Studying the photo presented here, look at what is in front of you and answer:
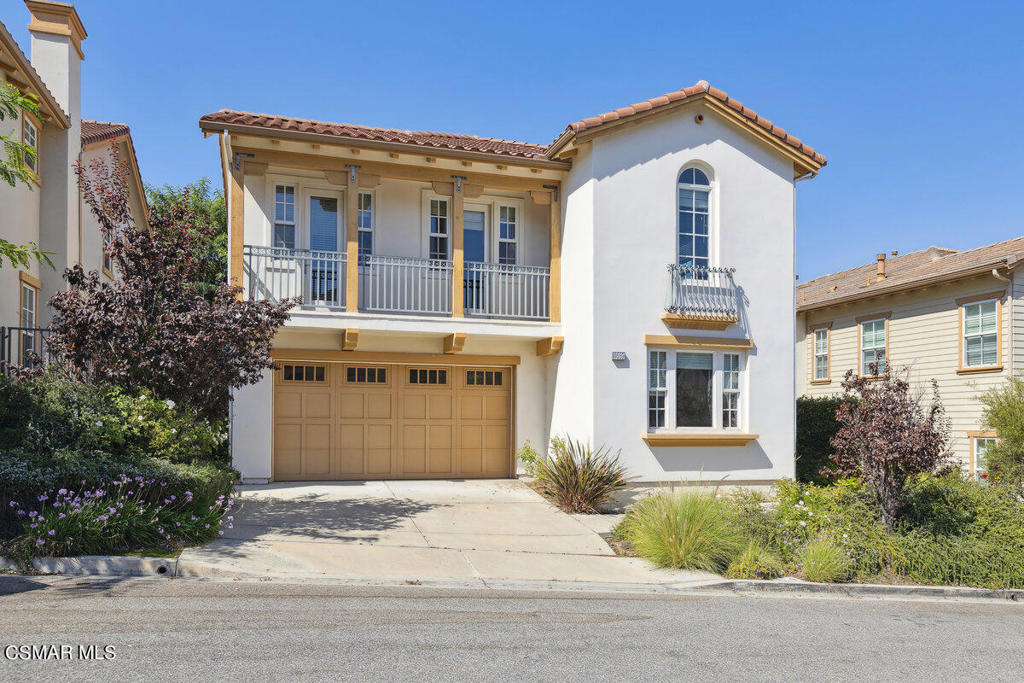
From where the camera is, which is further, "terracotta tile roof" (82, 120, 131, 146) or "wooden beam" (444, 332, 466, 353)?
"terracotta tile roof" (82, 120, 131, 146)


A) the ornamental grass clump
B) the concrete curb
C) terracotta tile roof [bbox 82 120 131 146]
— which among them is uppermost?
terracotta tile roof [bbox 82 120 131 146]

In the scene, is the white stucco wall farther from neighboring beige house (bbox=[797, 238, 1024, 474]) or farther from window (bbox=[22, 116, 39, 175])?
window (bbox=[22, 116, 39, 175])

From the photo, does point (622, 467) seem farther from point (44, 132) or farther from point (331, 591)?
point (44, 132)

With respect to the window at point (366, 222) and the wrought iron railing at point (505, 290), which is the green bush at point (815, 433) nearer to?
the wrought iron railing at point (505, 290)

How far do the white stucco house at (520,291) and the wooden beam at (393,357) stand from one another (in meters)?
0.04

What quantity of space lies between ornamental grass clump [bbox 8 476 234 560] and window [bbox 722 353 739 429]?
8874 millimetres

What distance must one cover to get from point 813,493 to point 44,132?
46.4ft

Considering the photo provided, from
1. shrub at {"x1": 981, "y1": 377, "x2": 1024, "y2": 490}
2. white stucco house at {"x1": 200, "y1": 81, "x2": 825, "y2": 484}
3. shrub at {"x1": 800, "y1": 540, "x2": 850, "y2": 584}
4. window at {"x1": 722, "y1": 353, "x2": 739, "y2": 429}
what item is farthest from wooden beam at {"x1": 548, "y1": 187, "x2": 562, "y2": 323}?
shrub at {"x1": 981, "y1": 377, "x2": 1024, "y2": 490}

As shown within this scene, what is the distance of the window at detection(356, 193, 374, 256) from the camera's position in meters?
14.2

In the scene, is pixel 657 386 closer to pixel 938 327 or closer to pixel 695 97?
pixel 695 97

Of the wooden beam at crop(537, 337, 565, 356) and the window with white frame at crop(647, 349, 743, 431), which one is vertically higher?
the wooden beam at crop(537, 337, 565, 356)

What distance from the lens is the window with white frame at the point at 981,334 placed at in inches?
664

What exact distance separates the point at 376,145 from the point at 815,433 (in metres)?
11.4

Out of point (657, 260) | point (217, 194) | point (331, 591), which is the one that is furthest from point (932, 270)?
point (217, 194)
